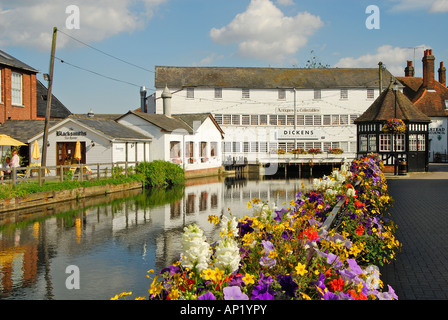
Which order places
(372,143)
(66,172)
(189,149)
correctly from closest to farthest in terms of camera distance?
(66,172) → (372,143) → (189,149)

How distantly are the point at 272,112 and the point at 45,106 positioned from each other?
88.6ft

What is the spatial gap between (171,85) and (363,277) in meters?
53.8

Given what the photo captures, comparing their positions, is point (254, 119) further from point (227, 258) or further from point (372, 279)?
point (227, 258)

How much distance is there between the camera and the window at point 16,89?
33.2 metres

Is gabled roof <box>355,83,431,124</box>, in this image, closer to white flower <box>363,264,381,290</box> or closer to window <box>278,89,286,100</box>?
window <box>278,89,286,100</box>

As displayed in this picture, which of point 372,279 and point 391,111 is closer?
point 372,279

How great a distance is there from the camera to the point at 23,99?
114 ft

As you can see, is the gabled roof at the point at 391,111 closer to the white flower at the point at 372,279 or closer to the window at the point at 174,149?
the window at the point at 174,149

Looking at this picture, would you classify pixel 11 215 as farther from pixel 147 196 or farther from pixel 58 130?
pixel 58 130

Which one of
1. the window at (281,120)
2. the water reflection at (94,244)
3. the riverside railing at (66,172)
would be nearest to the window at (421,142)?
the water reflection at (94,244)

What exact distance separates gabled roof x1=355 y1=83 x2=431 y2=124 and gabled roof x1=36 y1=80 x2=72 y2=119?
2506 centimetres

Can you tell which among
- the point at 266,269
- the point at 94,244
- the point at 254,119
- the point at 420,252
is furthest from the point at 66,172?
the point at 254,119

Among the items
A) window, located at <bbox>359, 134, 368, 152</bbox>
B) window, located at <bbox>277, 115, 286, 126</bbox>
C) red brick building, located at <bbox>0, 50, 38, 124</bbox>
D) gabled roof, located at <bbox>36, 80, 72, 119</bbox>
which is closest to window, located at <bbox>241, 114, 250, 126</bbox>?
window, located at <bbox>277, 115, 286, 126</bbox>
